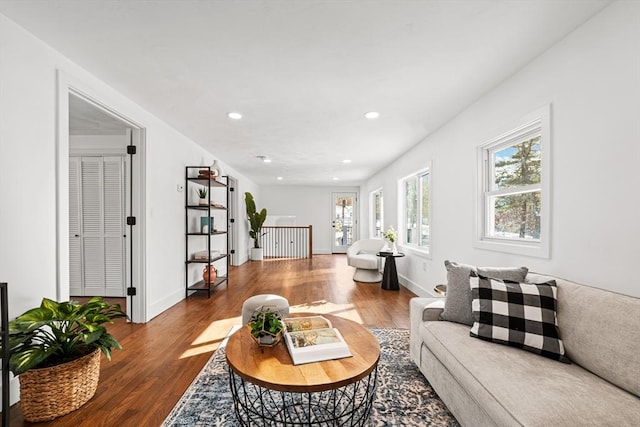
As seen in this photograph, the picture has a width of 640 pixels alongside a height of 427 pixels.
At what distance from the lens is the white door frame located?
2.12 metres

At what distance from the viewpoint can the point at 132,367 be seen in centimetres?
229

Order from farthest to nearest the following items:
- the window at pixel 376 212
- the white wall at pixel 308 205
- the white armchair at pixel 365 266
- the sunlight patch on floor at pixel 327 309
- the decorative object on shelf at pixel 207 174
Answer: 1. the white wall at pixel 308 205
2. the window at pixel 376 212
3. the white armchair at pixel 365 266
4. the decorative object on shelf at pixel 207 174
5. the sunlight patch on floor at pixel 327 309

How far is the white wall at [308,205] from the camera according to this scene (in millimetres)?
10125

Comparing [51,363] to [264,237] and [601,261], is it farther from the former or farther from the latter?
[264,237]

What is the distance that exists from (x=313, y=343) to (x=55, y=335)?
153cm

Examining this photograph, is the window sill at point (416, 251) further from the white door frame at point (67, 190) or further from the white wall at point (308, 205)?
the white wall at point (308, 205)

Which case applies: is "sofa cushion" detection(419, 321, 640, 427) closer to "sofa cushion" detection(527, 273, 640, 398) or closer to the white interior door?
"sofa cushion" detection(527, 273, 640, 398)

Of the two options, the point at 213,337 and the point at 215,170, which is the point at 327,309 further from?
the point at 215,170

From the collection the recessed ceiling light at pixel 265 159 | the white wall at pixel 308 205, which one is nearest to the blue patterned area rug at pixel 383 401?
the recessed ceiling light at pixel 265 159

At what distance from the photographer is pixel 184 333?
2949mm

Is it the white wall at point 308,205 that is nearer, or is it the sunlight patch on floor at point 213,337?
the sunlight patch on floor at point 213,337

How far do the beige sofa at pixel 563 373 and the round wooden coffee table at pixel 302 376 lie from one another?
1.53 feet

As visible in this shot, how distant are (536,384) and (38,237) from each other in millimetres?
2901

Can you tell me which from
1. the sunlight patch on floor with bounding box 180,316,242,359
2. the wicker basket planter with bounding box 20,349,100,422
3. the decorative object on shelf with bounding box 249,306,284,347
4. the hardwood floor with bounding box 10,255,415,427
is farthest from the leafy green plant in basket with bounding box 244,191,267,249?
the decorative object on shelf with bounding box 249,306,284,347
